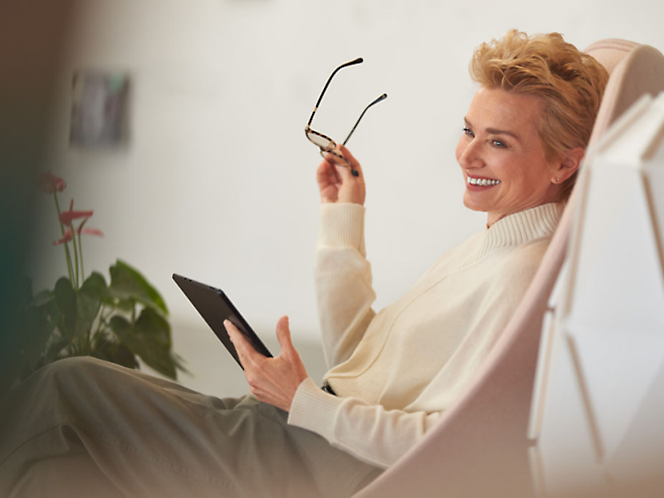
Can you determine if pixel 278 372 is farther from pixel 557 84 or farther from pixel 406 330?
pixel 557 84

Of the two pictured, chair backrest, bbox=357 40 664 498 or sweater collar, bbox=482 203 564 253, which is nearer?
chair backrest, bbox=357 40 664 498

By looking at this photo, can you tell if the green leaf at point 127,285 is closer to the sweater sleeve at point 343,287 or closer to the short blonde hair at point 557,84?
the sweater sleeve at point 343,287

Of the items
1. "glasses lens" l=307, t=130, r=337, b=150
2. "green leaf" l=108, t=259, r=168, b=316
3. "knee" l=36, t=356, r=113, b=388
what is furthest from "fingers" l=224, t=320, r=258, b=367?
"green leaf" l=108, t=259, r=168, b=316

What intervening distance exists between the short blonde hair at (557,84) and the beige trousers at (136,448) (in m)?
0.65

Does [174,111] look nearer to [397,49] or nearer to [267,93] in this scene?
[267,93]

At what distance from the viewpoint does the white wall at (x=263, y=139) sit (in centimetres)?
250

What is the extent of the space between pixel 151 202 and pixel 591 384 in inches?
100

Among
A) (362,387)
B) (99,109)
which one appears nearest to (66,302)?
(362,387)

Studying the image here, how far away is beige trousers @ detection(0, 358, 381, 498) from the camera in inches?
43.7

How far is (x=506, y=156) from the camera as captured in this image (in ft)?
3.97

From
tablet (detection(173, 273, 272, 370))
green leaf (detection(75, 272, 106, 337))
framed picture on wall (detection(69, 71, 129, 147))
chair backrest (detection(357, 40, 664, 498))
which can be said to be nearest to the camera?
chair backrest (detection(357, 40, 664, 498))

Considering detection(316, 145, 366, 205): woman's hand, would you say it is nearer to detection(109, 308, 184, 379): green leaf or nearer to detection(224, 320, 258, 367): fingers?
detection(224, 320, 258, 367): fingers

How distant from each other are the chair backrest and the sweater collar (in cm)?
29

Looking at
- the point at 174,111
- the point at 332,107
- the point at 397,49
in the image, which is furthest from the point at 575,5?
the point at 174,111
